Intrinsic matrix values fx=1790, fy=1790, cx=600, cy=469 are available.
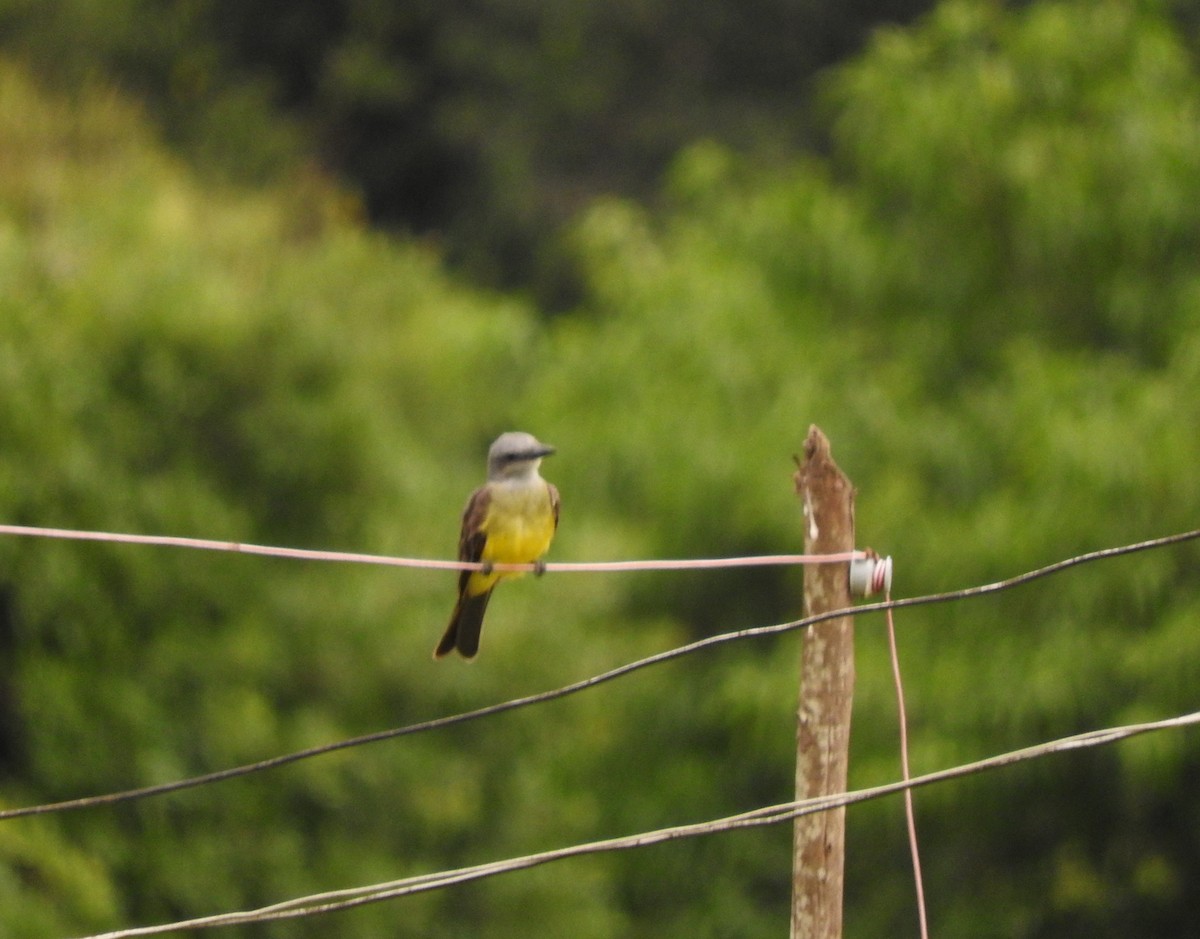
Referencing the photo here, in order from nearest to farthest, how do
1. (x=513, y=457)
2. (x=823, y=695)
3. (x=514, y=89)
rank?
(x=823, y=695) → (x=513, y=457) → (x=514, y=89)

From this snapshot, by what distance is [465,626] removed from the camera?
17.6ft

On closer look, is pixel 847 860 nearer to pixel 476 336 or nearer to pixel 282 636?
pixel 282 636

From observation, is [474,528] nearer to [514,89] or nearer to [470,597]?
[470,597]

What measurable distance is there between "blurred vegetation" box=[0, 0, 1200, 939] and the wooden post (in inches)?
179

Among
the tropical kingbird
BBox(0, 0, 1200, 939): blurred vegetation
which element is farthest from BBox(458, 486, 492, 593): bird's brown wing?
BBox(0, 0, 1200, 939): blurred vegetation

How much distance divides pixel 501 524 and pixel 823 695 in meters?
1.67

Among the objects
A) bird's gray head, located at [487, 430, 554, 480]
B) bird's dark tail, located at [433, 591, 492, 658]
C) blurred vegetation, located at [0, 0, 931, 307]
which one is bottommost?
bird's dark tail, located at [433, 591, 492, 658]

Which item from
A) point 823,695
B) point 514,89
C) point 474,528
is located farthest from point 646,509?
point 514,89

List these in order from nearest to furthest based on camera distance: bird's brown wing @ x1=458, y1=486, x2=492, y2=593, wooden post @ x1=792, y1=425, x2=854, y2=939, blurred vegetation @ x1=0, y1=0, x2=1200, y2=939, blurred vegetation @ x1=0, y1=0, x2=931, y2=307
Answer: wooden post @ x1=792, y1=425, x2=854, y2=939, bird's brown wing @ x1=458, y1=486, x2=492, y2=593, blurred vegetation @ x1=0, y1=0, x2=1200, y2=939, blurred vegetation @ x1=0, y1=0, x2=931, y2=307

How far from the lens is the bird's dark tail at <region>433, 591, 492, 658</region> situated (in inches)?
207

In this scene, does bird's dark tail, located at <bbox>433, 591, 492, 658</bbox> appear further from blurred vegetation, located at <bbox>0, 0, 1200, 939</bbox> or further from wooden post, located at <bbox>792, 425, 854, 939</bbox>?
blurred vegetation, located at <bbox>0, 0, 1200, 939</bbox>

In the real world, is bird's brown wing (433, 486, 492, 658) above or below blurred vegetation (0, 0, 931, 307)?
below

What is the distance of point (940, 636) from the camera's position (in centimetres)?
974

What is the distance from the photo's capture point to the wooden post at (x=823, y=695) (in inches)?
152
